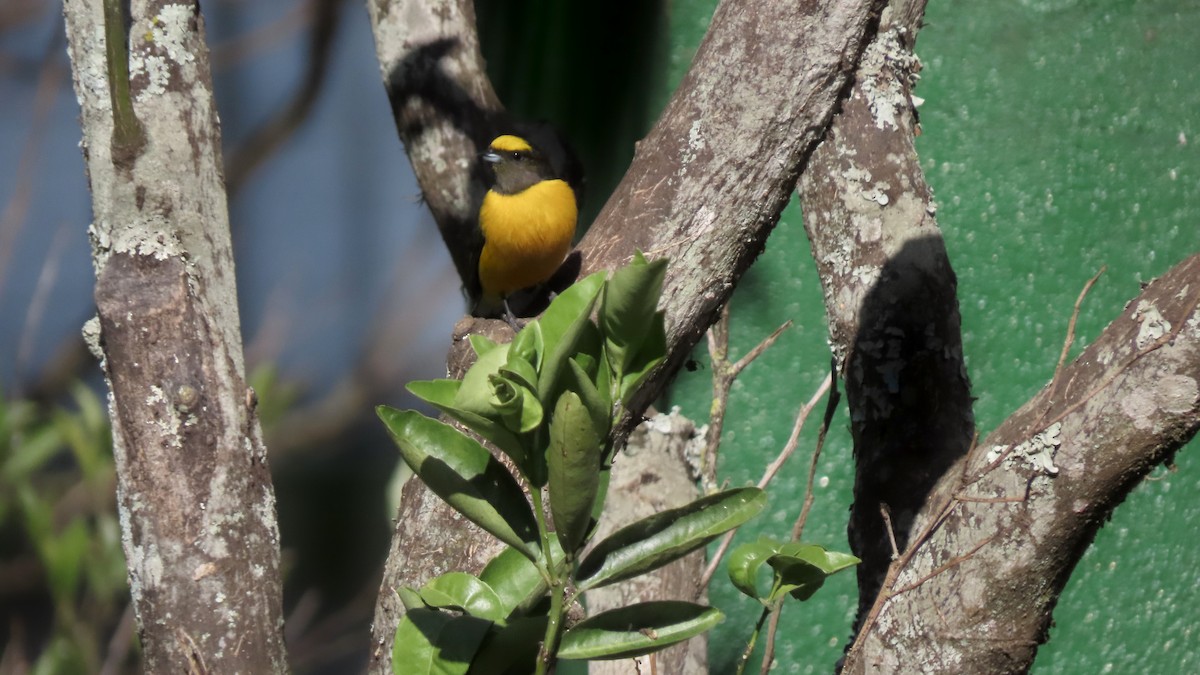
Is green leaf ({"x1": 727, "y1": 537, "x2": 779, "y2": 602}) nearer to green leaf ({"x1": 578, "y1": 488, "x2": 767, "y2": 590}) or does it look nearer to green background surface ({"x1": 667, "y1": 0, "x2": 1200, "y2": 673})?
green leaf ({"x1": 578, "y1": 488, "x2": 767, "y2": 590})

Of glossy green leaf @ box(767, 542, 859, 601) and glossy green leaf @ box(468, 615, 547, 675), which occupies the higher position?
glossy green leaf @ box(767, 542, 859, 601)

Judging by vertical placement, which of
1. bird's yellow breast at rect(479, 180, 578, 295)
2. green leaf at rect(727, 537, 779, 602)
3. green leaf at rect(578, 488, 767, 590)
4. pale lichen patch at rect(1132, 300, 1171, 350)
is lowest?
green leaf at rect(727, 537, 779, 602)

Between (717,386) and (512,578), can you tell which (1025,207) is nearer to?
(717,386)

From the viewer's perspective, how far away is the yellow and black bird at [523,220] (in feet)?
9.45

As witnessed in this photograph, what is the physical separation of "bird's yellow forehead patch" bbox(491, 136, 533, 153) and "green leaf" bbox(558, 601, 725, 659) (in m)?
1.90

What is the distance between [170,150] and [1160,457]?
1205 mm

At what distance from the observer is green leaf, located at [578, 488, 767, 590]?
2.74 ft

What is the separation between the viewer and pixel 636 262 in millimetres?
753

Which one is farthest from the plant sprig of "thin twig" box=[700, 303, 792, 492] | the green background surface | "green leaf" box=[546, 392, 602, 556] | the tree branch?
the green background surface

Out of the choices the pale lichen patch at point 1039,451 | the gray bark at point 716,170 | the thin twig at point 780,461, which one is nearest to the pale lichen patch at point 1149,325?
the pale lichen patch at point 1039,451

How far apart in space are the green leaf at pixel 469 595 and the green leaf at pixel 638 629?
61 mm

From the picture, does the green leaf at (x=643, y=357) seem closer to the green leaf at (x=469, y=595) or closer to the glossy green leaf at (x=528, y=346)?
the glossy green leaf at (x=528, y=346)

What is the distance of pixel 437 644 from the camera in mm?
853

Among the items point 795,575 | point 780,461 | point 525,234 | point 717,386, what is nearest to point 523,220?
point 525,234
